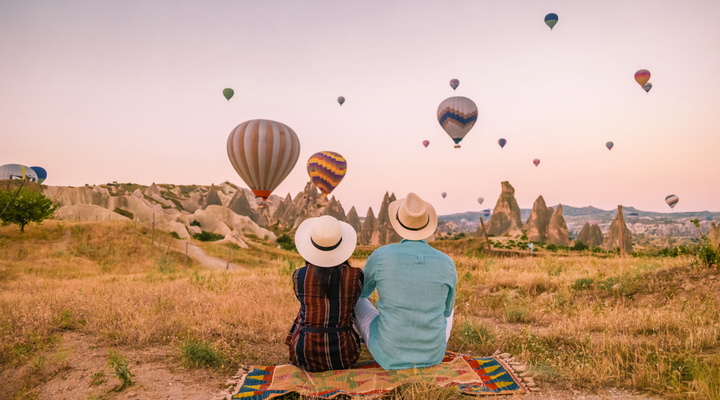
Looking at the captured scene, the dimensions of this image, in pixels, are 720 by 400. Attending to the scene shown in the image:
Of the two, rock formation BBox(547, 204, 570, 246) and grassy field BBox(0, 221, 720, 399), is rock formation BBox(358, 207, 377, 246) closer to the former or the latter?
rock formation BBox(547, 204, 570, 246)

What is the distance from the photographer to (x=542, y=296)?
336 inches

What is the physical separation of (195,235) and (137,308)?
5346 centimetres

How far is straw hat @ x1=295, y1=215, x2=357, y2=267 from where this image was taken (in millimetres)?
3734

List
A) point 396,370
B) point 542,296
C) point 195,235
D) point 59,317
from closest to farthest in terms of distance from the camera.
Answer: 1. point 396,370
2. point 59,317
3. point 542,296
4. point 195,235

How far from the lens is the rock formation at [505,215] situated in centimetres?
8150

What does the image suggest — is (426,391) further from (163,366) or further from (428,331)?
(163,366)

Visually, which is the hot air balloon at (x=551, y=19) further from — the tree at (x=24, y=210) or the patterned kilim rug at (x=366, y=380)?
the tree at (x=24, y=210)

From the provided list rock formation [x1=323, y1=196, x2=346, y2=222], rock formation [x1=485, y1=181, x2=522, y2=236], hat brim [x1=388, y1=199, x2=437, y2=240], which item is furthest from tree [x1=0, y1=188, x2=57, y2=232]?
rock formation [x1=323, y1=196, x2=346, y2=222]

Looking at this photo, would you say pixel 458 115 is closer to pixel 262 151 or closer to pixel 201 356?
pixel 262 151

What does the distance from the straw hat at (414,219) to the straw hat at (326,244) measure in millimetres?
511

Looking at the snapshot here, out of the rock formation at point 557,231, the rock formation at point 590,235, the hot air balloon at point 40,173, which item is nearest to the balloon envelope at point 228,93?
the hot air balloon at point 40,173

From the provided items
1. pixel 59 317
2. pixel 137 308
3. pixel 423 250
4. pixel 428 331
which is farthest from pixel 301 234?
pixel 59 317

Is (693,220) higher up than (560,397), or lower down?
higher up

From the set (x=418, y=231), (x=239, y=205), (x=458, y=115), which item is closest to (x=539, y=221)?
(x=458, y=115)
